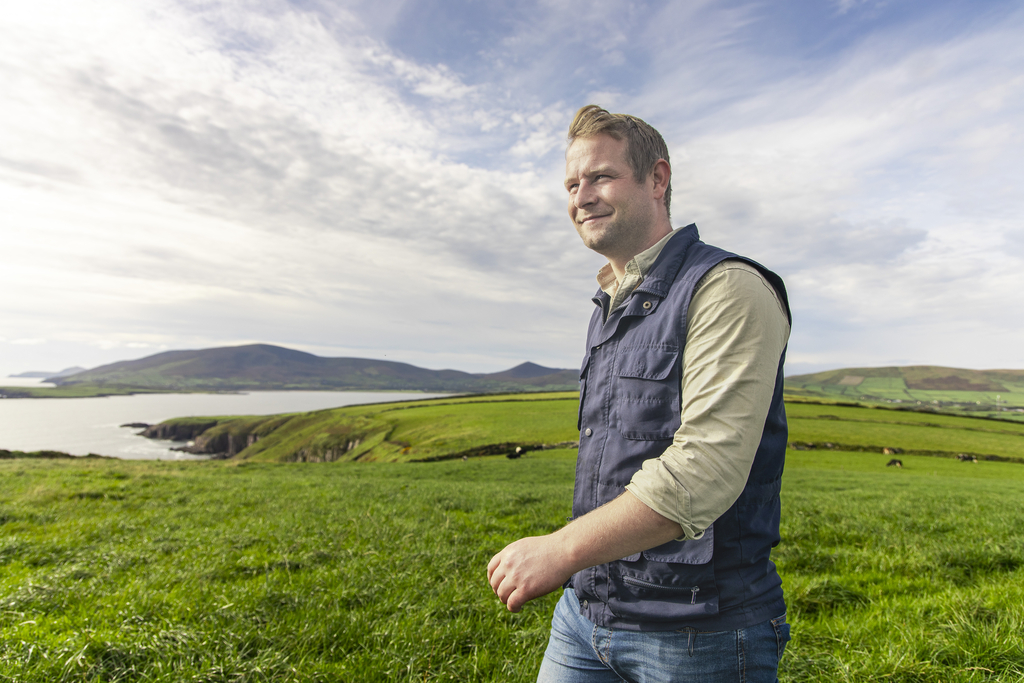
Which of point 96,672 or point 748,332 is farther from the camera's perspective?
point 96,672

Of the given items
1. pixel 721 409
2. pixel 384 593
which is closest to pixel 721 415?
pixel 721 409

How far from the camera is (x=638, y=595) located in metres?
1.95

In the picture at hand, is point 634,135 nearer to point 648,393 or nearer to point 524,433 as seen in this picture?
point 648,393

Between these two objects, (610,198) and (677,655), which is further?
(610,198)

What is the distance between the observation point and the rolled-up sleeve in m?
1.54

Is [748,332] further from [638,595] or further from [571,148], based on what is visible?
[571,148]

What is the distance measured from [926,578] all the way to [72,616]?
10.0 m

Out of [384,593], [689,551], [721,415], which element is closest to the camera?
[721,415]

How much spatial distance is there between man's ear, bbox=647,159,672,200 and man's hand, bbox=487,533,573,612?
1684mm

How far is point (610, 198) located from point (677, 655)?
1.93 metres

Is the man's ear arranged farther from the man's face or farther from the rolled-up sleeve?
the rolled-up sleeve

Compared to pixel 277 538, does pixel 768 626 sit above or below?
above

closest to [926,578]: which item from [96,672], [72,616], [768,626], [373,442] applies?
[768,626]

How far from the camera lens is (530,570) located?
1.72 m
